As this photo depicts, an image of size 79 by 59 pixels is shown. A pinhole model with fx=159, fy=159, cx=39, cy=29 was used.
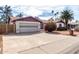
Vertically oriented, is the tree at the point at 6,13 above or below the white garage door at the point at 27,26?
above

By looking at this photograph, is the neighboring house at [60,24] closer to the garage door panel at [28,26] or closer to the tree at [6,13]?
the garage door panel at [28,26]

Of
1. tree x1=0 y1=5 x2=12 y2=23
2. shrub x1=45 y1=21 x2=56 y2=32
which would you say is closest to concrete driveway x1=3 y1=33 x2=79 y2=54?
shrub x1=45 y1=21 x2=56 y2=32

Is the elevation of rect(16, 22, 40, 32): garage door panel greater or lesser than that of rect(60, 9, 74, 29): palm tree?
lesser

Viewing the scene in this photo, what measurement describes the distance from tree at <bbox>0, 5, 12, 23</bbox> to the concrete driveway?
9.0 inches

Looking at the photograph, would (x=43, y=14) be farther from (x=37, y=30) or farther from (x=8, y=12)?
(x=8, y=12)

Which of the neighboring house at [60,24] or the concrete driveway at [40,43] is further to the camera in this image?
the neighboring house at [60,24]

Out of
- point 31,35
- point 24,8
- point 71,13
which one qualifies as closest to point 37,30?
point 31,35

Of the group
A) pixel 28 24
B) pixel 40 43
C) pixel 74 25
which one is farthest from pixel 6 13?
pixel 74 25

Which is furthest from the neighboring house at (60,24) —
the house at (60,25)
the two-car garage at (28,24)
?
the two-car garage at (28,24)

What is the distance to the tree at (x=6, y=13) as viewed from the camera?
210 centimetres

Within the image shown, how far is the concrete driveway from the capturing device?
6.80 ft

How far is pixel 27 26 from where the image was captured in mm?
2180

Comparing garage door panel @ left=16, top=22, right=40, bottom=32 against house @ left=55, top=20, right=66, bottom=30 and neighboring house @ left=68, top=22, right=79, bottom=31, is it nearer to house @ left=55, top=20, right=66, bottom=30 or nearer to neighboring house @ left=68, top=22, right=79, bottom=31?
house @ left=55, top=20, right=66, bottom=30
